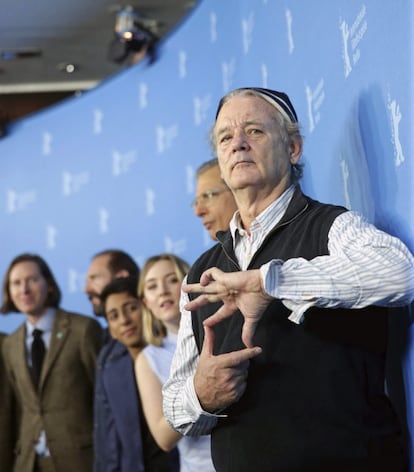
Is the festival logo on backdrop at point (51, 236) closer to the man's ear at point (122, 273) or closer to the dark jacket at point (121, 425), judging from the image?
the man's ear at point (122, 273)

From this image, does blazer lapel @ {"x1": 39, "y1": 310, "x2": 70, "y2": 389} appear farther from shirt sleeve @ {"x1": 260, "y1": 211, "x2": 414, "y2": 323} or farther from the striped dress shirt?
shirt sleeve @ {"x1": 260, "y1": 211, "x2": 414, "y2": 323}

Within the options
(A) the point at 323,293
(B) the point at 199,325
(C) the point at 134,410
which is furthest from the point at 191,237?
(A) the point at 323,293

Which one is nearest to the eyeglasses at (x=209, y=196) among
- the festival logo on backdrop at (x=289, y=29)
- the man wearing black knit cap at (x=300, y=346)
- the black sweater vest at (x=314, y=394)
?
the festival logo on backdrop at (x=289, y=29)

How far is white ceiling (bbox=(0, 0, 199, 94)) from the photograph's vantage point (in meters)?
6.88

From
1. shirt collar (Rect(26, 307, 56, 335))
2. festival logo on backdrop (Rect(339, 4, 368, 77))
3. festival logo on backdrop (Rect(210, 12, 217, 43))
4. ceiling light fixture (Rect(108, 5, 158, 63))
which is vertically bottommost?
shirt collar (Rect(26, 307, 56, 335))

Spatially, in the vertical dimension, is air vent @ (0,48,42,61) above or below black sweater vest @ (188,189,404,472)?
above

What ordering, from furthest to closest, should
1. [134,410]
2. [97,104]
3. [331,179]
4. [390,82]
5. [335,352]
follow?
[97,104] → [134,410] → [331,179] → [390,82] → [335,352]

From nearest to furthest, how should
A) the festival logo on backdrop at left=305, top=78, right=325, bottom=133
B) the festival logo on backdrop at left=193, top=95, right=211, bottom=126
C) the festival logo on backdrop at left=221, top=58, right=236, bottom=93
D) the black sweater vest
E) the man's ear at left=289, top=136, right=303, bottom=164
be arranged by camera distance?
the black sweater vest, the man's ear at left=289, top=136, right=303, bottom=164, the festival logo on backdrop at left=305, top=78, right=325, bottom=133, the festival logo on backdrop at left=221, top=58, right=236, bottom=93, the festival logo on backdrop at left=193, top=95, right=211, bottom=126

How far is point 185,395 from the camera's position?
229 cm

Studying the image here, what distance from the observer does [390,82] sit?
2.30 metres

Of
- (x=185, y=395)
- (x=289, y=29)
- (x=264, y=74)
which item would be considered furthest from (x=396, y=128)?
(x=264, y=74)

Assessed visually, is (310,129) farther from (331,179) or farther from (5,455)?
(5,455)

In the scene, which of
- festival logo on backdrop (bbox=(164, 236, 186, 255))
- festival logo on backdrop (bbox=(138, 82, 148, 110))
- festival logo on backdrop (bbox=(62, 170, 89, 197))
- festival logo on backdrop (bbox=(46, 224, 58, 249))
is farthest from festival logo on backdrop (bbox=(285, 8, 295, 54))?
festival logo on backdrop (bbox=(46, 224, 58, 249))

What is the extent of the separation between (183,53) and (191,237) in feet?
3.42
